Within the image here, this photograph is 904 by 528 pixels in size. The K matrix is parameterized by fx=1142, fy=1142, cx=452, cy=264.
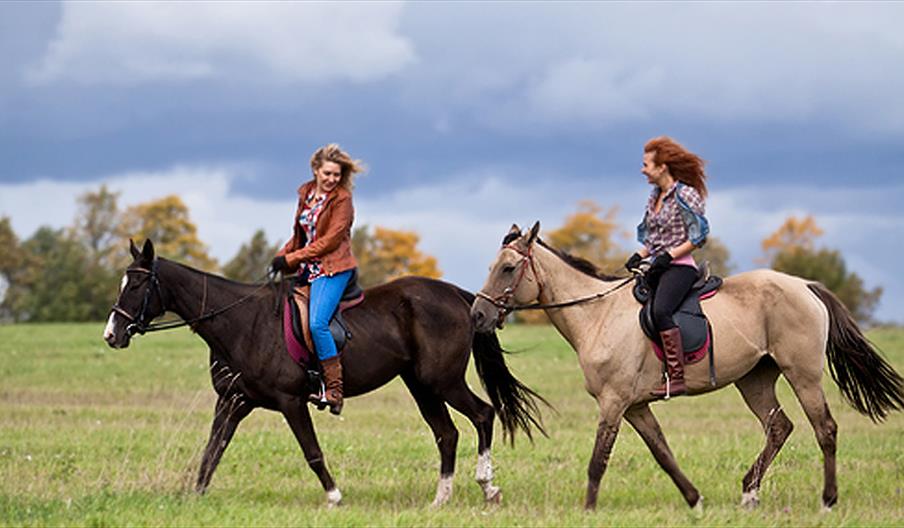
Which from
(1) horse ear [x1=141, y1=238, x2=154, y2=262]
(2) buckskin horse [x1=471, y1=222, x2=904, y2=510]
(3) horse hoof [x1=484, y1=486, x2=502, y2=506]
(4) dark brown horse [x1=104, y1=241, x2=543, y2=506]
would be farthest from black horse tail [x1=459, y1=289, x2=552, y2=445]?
(1) horse ear [x1=141, y1=238, x2=154, y2=262]

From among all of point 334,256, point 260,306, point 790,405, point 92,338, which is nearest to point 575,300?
point 334,256

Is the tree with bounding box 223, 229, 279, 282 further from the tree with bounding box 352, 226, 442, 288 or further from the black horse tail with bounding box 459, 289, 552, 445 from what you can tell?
the black horse tail with bounding box 459, 289, 552, 445

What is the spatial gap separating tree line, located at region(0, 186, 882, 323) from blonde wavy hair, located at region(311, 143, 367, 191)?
2155 inches

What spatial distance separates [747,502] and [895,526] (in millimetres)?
1376

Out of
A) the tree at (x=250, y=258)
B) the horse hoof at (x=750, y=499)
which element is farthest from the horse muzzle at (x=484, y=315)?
the tree at (x=250, y=258)

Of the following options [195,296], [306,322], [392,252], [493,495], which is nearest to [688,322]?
[493,495]

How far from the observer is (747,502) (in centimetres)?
988

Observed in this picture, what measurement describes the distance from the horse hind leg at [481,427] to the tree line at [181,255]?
2155 inches

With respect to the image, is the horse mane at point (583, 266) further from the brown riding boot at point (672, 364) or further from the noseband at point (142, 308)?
the noseband at point (142, 308)

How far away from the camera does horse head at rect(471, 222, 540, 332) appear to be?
9.19 meters

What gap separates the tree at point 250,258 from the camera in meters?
67.9

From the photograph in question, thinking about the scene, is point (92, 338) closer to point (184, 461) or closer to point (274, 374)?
point (184, 461)

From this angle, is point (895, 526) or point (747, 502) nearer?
point (895, 526)

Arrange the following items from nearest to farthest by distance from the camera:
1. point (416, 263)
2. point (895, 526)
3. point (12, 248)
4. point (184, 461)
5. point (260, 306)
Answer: point (895, 526), point (260, 306), point (184, 461), point (12, 248), point (416, 263)
